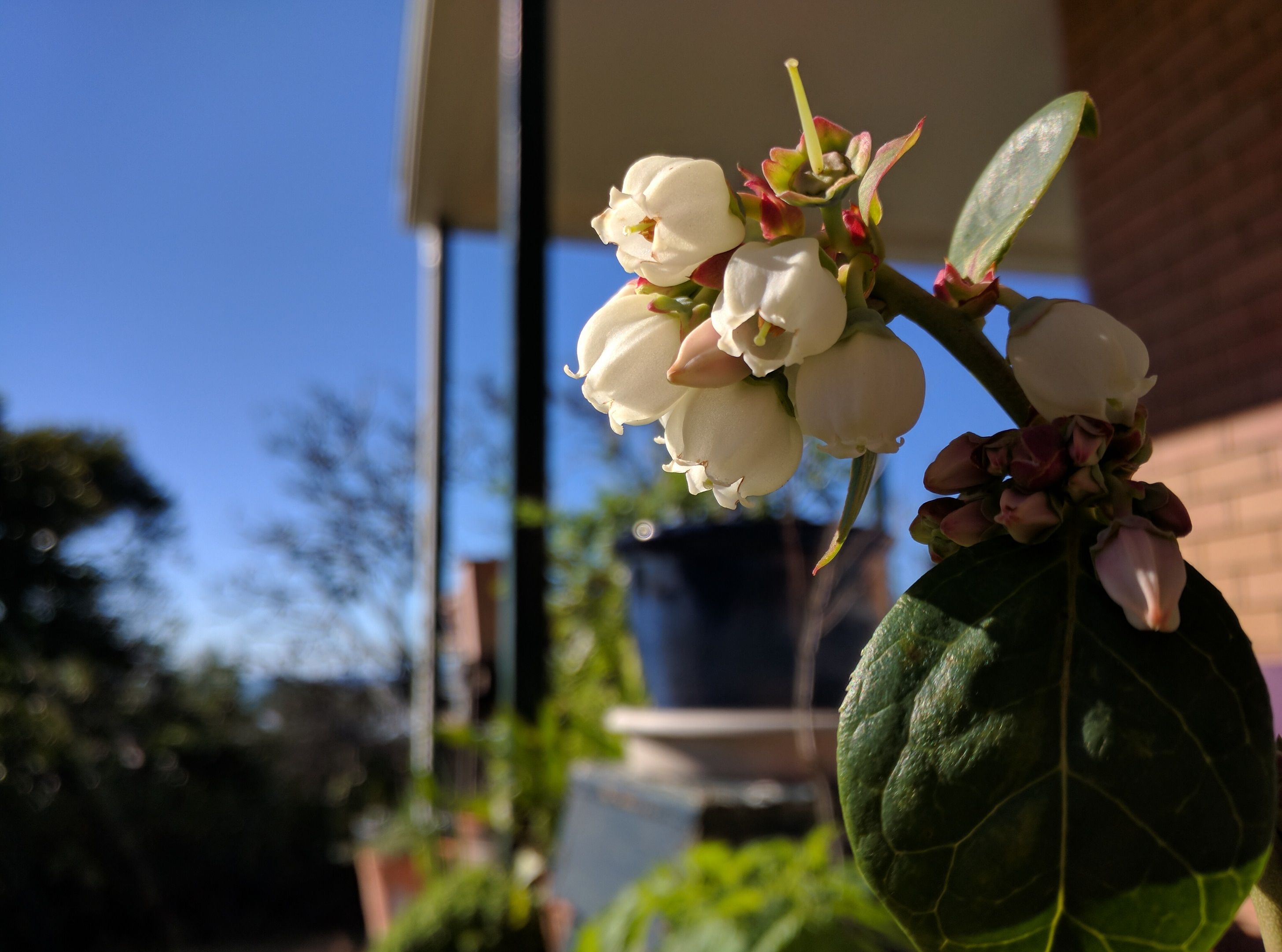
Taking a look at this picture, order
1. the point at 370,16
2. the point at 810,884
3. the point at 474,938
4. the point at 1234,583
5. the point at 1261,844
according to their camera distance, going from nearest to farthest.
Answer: the point at 1261,844, the point at 810,884, the point at 474,938, the point at 1234,583, the point at 370,16

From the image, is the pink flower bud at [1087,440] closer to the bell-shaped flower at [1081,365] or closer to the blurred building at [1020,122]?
the bell-shaped flower at [1081,365]

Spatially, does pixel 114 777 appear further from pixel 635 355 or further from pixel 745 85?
pixel 635 355

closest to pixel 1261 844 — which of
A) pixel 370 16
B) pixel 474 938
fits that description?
pixel 474 938

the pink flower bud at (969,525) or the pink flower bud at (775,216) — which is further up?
the pink flower bud at (775,216)

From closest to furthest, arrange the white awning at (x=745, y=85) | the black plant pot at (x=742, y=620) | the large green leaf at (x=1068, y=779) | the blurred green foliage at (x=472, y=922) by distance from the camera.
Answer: the large green leaf at (x=1068, y=779) → the black plant pot at (x=742, y=620) → the blurred green foliage at (x=472, y=922) → the white awning at (x=745, y=85)

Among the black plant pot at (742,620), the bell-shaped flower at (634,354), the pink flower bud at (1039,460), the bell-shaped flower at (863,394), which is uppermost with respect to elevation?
the bell-shaped flower at (634,354)

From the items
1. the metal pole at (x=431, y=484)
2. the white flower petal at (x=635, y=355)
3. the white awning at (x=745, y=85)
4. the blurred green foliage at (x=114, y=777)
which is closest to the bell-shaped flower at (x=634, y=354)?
the white flower petal at (x=635, y=355)

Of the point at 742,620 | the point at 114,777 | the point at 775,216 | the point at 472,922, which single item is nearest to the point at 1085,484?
the point at 775,216

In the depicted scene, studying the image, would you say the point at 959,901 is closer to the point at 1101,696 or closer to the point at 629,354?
the point at 1101,696
